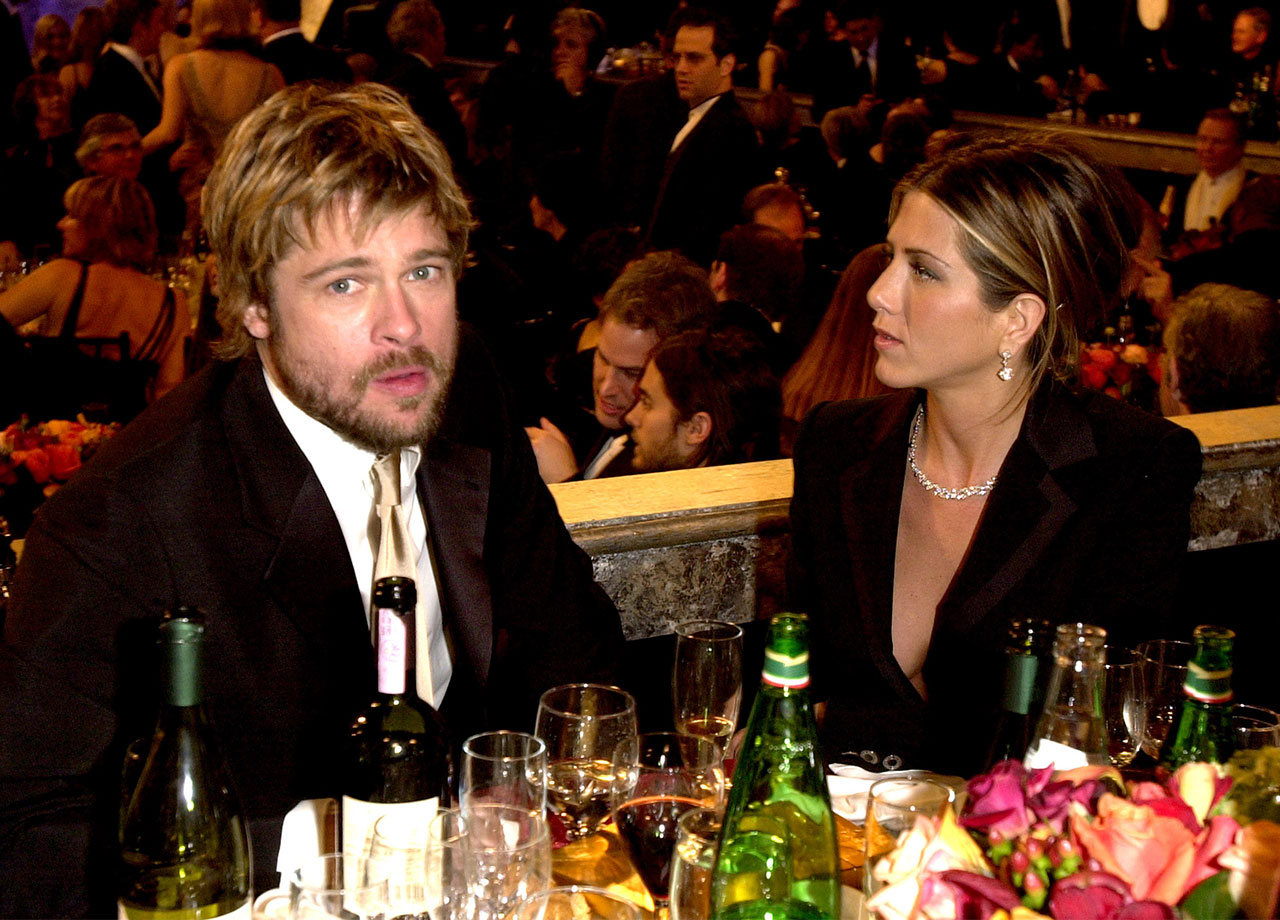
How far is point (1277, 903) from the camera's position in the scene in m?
0.71

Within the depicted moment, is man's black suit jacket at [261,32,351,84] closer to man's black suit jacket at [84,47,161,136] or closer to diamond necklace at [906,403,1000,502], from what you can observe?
man's black suit jacket at [84,47,161,136]

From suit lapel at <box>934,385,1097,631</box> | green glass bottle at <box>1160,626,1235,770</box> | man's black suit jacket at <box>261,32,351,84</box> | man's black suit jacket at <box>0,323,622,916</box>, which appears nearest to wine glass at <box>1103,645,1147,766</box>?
green glass bottle at <box>1160,626,1235,770</box>

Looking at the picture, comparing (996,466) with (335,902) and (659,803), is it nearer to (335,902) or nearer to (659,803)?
(659,803)

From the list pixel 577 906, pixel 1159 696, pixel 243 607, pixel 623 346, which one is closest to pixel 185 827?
pixel 577 906

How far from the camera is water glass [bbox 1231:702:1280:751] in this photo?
1371 millimetres

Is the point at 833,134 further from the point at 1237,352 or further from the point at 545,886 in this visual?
the point at 545,886

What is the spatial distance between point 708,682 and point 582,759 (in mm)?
277

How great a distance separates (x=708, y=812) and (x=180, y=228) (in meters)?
6.31

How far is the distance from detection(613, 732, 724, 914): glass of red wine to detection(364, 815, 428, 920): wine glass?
9.3 inches

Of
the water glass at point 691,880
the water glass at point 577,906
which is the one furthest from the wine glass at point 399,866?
the water glass at point 691,880

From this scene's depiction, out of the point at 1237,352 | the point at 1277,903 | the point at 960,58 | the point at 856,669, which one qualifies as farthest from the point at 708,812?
the point at 960,58

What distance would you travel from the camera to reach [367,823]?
1202 mm

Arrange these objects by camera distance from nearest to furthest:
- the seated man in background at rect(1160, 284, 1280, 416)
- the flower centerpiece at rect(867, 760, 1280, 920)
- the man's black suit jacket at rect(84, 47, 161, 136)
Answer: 1. the flower centerpiece at rect(867, 760, 1280, 920)
2. the seated man in background at rect(1160, 284, 1280, 416)
3. the man's black suit jacket at rect(84, 47, 161, 136)

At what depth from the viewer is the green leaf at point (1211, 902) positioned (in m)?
0.88
